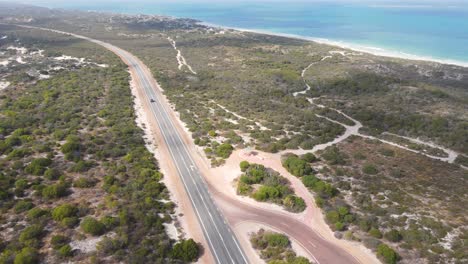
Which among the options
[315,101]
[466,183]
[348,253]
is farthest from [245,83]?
[348,253]

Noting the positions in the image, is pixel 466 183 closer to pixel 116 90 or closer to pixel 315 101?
pixel 315 101

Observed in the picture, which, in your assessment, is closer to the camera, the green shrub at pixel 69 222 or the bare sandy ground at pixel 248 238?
the bare sandy ground at pixel 248 238

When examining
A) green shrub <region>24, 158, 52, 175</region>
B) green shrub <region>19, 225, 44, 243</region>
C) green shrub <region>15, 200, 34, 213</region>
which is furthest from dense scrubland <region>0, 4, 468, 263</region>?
green shrub <region>19, 225, 44, 243</region>

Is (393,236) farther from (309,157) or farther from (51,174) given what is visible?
(51,174)

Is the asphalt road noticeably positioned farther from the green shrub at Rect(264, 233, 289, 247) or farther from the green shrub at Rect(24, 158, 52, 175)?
the green shrub at Rect(24, 158, 52, 175)

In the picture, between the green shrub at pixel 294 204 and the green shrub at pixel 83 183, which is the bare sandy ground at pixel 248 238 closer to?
the green shrub at pixel 294 204

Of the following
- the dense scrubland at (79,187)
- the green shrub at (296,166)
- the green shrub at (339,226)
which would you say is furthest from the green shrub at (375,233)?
the dense scrubland at (79,187)

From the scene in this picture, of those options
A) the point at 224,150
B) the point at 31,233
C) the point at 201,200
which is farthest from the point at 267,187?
the point at 31,233

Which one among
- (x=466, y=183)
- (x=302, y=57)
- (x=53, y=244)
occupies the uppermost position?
(x=302, y=57)
